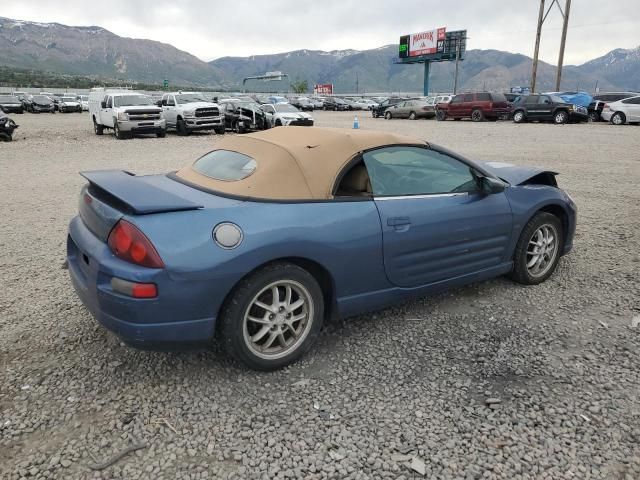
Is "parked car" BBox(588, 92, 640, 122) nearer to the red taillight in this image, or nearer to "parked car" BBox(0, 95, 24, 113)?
the red taillight

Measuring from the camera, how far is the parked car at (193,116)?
2148cm

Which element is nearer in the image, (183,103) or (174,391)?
(174,391)

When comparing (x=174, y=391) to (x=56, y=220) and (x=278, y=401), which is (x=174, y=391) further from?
(x=56, y=220)

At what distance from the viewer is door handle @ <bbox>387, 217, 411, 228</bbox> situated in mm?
3374

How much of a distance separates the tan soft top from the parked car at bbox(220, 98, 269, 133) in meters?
20.4

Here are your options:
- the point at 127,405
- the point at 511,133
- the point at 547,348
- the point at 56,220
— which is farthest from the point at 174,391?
the point at 511,133

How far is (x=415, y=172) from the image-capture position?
3.89m

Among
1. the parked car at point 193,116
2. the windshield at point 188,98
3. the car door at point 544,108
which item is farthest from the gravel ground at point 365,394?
the car door at point 544,108

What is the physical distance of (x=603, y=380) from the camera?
9.96 feet

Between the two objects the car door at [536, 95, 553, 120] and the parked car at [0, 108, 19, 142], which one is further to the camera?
the car door at [536, 95, 553, 120]

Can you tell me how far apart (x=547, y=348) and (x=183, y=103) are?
72.4 feet

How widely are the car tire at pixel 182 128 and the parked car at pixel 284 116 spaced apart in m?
3.92

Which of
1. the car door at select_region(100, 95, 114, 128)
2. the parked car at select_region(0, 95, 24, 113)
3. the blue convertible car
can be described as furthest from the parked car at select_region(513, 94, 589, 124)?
the parked car at select_region(0, 95, 24, 113)

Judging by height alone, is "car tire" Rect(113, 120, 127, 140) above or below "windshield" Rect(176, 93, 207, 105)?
below
